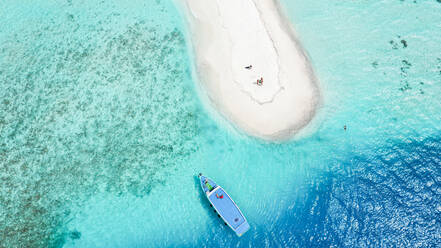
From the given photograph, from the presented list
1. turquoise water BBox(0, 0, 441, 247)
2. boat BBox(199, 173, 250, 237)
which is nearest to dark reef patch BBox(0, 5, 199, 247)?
turquoise water BBox(0, 0, 441, 247)

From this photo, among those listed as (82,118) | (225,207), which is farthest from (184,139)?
(82,118)

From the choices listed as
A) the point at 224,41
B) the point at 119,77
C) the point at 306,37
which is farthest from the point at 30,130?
the point at 306,37

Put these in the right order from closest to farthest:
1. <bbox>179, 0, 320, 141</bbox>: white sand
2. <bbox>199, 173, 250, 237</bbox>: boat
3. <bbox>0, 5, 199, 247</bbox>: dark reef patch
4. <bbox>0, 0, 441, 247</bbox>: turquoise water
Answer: <bbox>199, 173, 250, 237</bbox>: boat
<bbox>0, 0, 441, 247</bbox>: turquoise water
<bbox>0, 5, 199, 247</bbox>: dark reef patch
<bbox>179, 0, 320, 141</bbox>: white sand

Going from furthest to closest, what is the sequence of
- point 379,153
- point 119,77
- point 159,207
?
1. point 119,77
2. point 379,153
3. point 159,207

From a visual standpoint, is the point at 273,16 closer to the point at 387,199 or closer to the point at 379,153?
the point at 379,153

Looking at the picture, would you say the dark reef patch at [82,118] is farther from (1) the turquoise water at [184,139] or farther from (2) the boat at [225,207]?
(2) the boat at [225,207]

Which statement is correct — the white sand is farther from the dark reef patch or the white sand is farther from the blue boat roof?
the blue boat roof

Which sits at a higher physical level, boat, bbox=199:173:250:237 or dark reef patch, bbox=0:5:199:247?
dark reef patch, bbox=0:5:199:247
